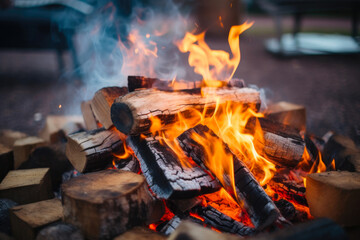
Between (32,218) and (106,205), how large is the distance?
518mm

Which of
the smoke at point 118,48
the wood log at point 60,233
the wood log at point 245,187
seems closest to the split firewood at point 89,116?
the smoke at point 118,48

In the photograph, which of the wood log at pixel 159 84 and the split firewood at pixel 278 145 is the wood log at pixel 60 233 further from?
the split firewood at pixel 278 145

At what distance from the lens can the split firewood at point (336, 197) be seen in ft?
5.13

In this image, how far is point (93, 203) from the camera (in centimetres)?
142

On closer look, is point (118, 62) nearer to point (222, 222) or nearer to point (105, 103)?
point (105, 103)

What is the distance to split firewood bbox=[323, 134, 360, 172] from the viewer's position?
213cm

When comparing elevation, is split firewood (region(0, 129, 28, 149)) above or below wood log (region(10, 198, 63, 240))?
above

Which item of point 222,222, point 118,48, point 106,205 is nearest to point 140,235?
point 106,205

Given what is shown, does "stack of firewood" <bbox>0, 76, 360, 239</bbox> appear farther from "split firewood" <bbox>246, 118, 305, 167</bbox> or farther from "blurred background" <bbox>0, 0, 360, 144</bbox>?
"blurred background" <bbox>0, 0, 360, 144</bbox>

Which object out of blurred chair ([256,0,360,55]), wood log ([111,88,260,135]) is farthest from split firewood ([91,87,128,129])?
blurred chair ([256,0,360,55])

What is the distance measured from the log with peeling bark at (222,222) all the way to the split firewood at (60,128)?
1608 millimetres

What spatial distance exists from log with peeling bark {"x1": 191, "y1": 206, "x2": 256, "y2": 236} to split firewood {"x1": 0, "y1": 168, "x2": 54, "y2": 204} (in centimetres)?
113

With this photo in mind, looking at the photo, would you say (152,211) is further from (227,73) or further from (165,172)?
(227,73)

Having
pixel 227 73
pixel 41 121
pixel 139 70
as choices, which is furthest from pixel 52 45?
pixel 227 73
